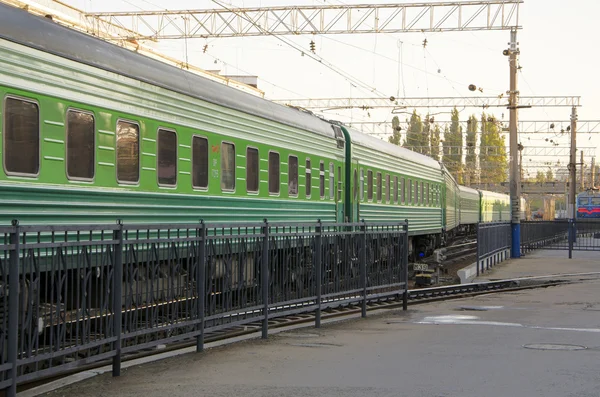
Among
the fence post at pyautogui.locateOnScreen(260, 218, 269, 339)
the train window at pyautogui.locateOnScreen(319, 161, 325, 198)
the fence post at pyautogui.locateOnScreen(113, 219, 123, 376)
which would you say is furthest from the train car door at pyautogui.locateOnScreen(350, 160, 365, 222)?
the fence post at pyautogui.locateOnScreen(113, 219, 123, 376)

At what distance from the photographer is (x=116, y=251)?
362 inches

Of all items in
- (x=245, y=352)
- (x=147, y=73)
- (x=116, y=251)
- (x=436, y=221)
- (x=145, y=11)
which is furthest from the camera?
(x=436, y=221)

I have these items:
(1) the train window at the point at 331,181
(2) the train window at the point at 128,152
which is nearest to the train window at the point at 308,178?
(1) the train window at the point at 331,181

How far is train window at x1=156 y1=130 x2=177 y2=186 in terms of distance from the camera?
46.7 ft

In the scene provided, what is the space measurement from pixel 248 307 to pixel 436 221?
90.4 feet

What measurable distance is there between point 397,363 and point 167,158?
18.1 feet

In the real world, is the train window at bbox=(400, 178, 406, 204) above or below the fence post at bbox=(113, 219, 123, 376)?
above

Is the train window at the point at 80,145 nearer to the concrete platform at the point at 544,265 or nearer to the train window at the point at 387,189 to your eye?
the concrete platform at the point at 544,265

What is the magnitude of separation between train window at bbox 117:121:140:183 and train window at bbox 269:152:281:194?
576 cm

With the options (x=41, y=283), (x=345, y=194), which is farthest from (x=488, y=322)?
(x=345, y=194)

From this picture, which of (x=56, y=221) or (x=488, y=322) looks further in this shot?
(x=488, y=322)

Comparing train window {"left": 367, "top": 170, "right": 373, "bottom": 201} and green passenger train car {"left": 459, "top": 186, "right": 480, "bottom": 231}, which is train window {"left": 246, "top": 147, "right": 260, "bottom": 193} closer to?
train window {"left": 367, "top": 170, "right": 373, "bottom": 201}

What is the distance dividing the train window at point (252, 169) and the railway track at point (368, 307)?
265 cm

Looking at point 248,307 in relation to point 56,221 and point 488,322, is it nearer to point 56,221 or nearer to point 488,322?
point 56,221
